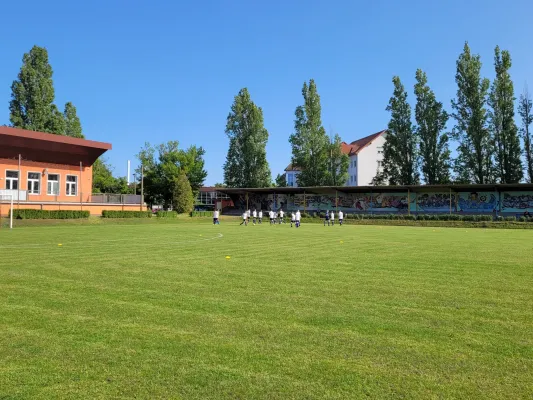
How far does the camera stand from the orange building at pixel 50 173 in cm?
4016

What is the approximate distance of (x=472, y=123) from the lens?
50062 mm

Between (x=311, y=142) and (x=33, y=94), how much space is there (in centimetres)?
3612

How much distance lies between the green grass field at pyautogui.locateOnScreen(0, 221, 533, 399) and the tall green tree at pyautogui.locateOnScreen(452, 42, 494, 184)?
45801mm

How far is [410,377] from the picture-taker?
12.5ft

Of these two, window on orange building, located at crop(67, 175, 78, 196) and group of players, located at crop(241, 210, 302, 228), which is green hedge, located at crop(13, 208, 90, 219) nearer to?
window on orange building, located at crop(67, 175, 78, 196)

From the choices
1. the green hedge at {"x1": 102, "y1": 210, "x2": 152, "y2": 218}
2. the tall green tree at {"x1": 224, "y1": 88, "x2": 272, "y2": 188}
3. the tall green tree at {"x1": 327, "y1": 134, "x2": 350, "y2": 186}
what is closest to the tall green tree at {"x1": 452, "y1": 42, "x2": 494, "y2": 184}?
the tall green tree at {"x1": 327, "y1": 134, "x2": 350, "y2": 186}

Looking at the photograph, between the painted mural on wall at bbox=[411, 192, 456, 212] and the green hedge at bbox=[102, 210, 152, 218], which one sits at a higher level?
the painted mural on wall at bbox=[411, 192, 456, 212]

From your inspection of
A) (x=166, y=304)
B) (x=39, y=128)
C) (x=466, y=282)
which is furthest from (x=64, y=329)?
(x=39, y=128)

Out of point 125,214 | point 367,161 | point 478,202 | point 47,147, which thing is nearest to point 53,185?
point 47,147

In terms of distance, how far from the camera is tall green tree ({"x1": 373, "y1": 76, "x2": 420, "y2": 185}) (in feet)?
180

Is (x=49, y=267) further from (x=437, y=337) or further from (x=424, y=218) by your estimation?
(x=424, y=218)

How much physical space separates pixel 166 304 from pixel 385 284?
427 centimetres

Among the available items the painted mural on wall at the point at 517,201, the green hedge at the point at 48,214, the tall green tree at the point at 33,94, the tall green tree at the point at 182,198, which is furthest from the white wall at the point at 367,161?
the green hedge at the point at 48,214

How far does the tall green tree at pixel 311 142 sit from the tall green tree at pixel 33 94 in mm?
32368
